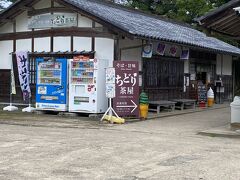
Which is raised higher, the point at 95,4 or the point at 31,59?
the point at 95,4

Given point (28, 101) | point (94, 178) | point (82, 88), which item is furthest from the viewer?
point (28, 101)

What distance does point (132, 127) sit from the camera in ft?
47.2

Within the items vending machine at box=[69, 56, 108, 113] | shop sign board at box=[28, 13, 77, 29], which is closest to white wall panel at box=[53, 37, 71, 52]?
shop sign board at box=[28, 13, 77, 29]

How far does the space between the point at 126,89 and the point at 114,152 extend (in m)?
6.94

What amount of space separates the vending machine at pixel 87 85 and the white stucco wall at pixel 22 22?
180 inches

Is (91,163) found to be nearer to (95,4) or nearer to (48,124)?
(48,124)

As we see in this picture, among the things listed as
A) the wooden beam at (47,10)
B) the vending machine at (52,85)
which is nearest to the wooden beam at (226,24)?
the vending machine at (52,85)

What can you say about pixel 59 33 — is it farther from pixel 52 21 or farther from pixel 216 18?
pixel 216 18

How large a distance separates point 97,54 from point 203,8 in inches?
667

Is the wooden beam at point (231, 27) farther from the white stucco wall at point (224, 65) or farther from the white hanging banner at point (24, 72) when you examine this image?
the white stucco wall at point (224, 65)

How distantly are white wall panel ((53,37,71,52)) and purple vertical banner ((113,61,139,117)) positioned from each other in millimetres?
3619

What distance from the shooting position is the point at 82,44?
61.2 feet

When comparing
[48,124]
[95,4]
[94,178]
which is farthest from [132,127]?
[95,4]

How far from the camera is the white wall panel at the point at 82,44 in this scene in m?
18.5
